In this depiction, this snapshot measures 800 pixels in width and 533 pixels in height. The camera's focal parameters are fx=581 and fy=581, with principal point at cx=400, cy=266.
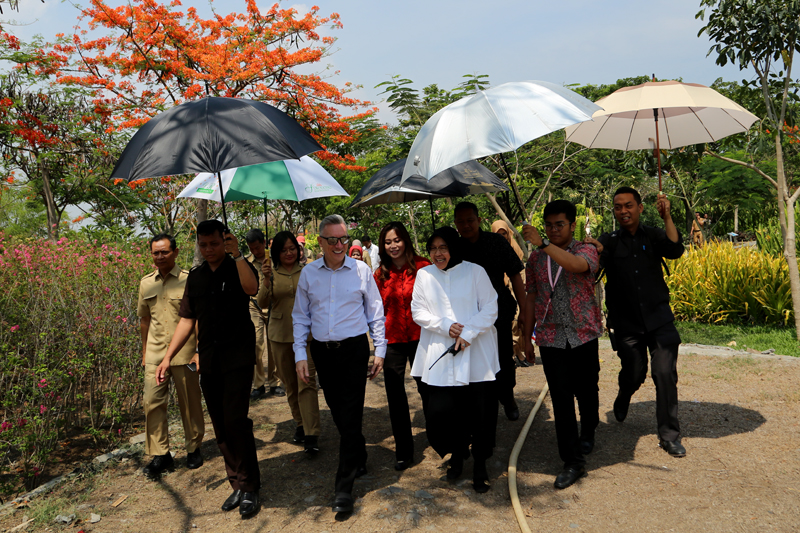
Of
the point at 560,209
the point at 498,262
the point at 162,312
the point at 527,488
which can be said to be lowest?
the point at 527,488

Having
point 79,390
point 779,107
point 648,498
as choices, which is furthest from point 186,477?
point 779,107

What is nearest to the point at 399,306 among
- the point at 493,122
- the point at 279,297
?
the point at 279,297

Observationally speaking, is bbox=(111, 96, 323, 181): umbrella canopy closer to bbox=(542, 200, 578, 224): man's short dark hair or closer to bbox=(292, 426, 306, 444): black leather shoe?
bbox=(542, 200, 578, 224): man's short dark hair

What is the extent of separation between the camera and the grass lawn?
24.9 feet

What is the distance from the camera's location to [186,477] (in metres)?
4.49

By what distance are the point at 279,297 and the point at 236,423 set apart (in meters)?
1.61

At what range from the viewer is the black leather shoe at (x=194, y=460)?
4.65m

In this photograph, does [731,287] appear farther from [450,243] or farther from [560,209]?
[450,243]

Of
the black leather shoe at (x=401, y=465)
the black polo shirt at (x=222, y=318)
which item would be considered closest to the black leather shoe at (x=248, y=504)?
the black polo shirt at (x=222, y=318)

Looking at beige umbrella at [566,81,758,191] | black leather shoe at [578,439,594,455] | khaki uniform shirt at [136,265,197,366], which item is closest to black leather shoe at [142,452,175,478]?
khaki uniform shirt at [136,265,197,366]

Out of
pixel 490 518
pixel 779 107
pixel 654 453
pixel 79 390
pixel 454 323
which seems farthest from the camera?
pixel 779 107

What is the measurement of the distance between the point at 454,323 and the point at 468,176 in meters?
1.71

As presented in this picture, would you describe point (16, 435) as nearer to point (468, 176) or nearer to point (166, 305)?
point (166, 305)

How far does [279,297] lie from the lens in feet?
17.1
